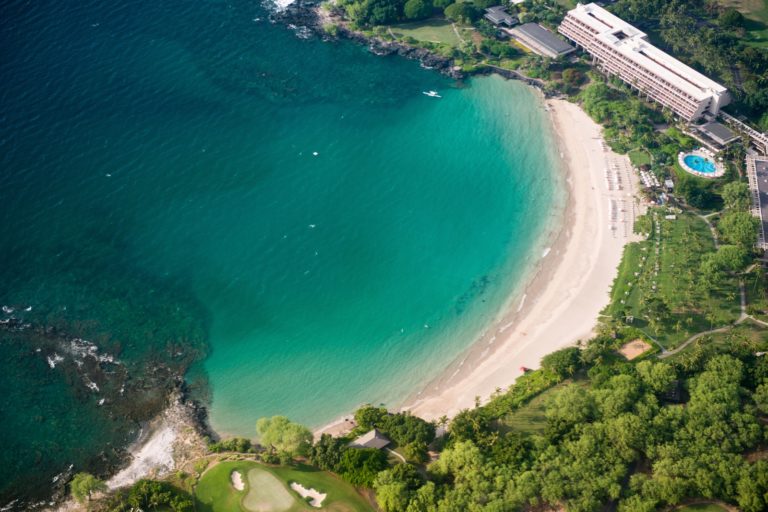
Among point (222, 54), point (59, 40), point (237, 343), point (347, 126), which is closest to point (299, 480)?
point (237, 343)

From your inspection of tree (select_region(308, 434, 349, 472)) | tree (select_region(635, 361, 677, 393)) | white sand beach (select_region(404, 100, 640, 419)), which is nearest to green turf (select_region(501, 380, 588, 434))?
white sand beach (select_region(404, 100, 640, 419))

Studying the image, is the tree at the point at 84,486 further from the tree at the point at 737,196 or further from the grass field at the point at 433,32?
the grass field at the point at 433,32

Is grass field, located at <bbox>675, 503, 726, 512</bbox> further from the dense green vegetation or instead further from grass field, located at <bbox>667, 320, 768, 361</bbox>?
the dense green vegetation

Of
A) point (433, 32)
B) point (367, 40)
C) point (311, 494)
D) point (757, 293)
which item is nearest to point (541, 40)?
point (433, 32)

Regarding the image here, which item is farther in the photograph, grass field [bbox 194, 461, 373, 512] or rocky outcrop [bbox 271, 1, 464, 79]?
rocky outcrop [bbox 271, 1, 464, 79]

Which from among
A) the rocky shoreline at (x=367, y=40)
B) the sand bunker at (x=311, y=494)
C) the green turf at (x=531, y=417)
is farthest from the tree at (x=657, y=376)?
the rocky shoreline at (x=367, y=40)

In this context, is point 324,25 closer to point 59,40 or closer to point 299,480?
point 59,40

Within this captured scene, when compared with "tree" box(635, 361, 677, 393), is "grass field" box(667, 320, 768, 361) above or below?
above
